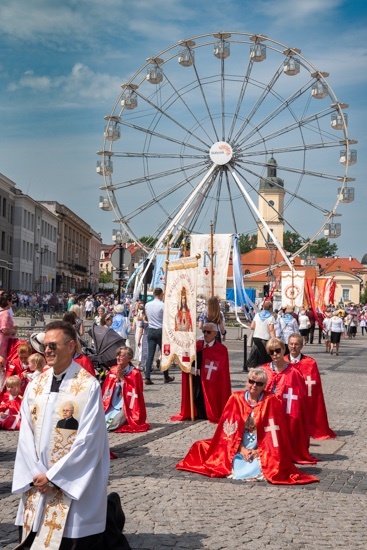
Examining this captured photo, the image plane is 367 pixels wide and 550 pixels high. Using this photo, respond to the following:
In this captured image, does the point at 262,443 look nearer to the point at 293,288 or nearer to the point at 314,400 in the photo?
the point at 314,400

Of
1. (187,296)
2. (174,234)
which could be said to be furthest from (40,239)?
(187,296)

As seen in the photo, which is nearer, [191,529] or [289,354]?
[191,529]

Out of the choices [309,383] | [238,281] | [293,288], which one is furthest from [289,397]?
[293,288]

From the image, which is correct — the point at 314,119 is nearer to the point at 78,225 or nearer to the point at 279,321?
the point at 279,321

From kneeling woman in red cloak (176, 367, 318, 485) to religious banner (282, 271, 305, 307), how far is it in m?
21.5

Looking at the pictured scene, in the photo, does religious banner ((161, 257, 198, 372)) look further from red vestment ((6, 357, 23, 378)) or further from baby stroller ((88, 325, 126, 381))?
red vestment ((6, 357, 23, 378))

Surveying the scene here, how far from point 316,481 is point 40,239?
84.2m

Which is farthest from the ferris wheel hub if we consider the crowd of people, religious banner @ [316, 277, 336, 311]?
the crowd of people

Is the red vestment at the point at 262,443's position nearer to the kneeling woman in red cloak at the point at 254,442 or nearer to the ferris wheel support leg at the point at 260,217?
the kneeling woman in red cloak at the point at 254,442

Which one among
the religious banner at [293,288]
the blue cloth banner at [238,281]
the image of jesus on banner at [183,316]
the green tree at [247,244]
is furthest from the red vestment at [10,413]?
the green tree at [247,244]

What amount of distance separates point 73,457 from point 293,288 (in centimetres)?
2516

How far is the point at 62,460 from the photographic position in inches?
192

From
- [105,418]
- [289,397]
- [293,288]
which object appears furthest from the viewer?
[293,288]

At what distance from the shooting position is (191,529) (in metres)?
6.25
